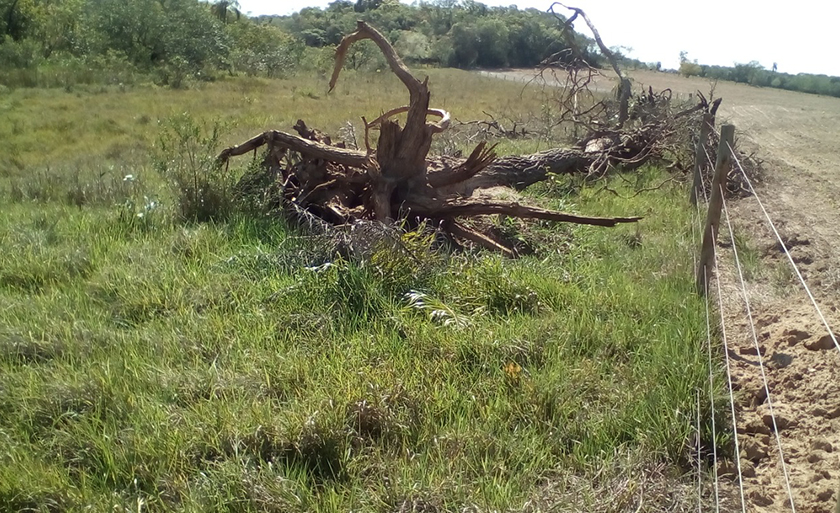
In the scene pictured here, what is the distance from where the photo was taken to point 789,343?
3797 mm

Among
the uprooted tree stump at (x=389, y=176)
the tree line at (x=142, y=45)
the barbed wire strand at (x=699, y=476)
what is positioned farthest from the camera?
the tree line at (x=142, y=45)

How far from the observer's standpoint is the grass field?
290 cm

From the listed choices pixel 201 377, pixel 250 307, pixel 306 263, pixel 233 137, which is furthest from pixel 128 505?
pixel 233 137

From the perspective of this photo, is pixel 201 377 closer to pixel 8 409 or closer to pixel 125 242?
pixel 8 409

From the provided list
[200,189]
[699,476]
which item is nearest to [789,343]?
[699,476]

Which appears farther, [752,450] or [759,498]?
[752,450]

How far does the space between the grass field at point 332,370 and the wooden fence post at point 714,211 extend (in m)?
0.17

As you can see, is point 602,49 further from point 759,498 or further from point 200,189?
point 759,498

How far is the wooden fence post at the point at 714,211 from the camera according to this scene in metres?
4.63

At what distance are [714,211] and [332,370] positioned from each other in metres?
2.87

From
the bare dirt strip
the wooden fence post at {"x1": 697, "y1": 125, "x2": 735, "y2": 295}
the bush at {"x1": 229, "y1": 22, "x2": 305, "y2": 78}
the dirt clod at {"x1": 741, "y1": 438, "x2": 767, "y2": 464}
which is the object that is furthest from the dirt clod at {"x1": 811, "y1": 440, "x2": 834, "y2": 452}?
the bush at {"x1": 229, "y1": 22, "x2": 305, "y2": 78}

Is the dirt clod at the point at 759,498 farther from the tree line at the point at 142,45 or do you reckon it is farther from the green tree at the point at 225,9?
the green tree at the point at 225,9

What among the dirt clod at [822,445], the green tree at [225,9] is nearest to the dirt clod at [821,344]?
the dirt clod at [822,445]

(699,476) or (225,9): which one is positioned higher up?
(225,9)
